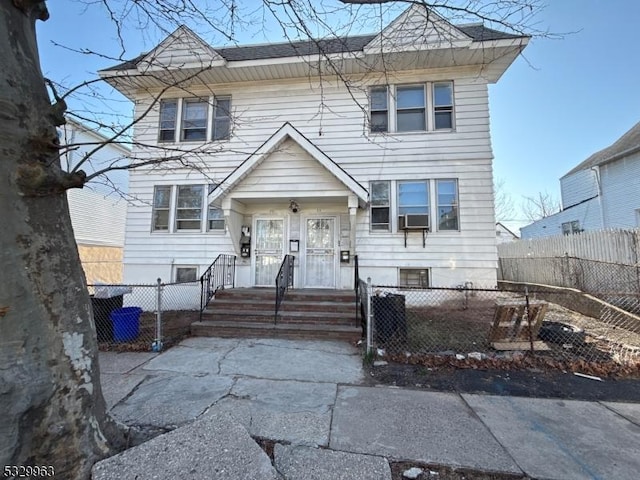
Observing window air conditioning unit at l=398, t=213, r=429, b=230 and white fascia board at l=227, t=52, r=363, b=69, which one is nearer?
window air conditioning unit at l=398, t=213, r=429, b=230

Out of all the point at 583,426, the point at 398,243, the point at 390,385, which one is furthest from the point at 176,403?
the point at 398,243

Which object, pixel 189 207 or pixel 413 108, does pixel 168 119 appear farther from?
pixel 413 108

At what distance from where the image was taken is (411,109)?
9.07 meters

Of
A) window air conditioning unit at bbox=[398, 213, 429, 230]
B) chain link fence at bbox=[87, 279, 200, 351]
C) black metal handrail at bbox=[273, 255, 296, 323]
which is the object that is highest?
window air conditioning unit at bbox=[398, 213, 429, 230]

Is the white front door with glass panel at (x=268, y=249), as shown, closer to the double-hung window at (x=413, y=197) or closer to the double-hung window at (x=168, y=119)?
the double-hung window at (x=413, y=197)

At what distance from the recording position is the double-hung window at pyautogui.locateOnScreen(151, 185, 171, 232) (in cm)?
962

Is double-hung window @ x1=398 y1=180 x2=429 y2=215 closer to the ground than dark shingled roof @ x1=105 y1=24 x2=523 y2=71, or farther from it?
closer to the ground

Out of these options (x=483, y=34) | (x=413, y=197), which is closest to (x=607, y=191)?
(x=483, y=34)

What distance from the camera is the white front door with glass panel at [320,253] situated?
8.75m

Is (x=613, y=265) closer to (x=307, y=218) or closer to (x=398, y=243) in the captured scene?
(x=398, y=243)

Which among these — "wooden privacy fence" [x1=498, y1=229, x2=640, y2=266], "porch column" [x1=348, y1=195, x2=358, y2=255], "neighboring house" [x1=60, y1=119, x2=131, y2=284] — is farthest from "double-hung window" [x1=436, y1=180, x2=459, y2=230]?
"neighboring house" [x1=60, y1=119, x2=131, y2=284]

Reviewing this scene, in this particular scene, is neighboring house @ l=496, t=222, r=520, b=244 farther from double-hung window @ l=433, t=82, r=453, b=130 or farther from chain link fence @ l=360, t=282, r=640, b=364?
chain link fence @ l=360, t=282, r=640, b=364

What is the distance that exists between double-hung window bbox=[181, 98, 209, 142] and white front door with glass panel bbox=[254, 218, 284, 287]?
11.7 feet

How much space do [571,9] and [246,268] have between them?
27.6 ft
